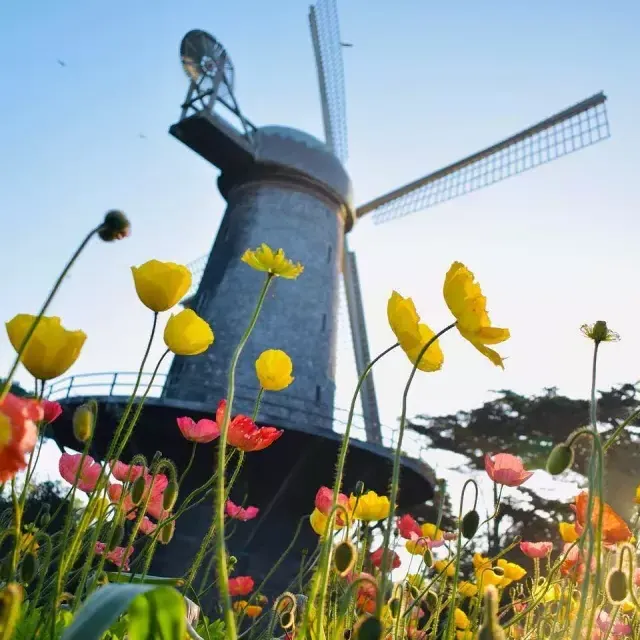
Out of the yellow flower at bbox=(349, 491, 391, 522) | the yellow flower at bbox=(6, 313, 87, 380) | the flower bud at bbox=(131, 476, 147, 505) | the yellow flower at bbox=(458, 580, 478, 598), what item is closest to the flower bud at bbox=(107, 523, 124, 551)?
the flower bud at bbox=(131, 476, 147, 505)

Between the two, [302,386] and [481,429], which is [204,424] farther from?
[481,429]

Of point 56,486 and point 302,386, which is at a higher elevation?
point 302,386

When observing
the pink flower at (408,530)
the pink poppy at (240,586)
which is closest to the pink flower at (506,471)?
the pink flower at (408,530)

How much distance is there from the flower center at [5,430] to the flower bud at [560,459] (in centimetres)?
67

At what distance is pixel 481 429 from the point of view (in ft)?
54.6

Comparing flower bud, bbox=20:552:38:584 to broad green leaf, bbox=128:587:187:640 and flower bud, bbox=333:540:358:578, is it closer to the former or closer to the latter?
broad green leaf, bbox=128:587:187:640

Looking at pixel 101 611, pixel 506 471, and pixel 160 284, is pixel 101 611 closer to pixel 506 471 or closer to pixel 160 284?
pixel 160 284

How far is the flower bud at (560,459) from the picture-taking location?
36.5 inches

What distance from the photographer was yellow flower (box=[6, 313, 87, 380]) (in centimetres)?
113

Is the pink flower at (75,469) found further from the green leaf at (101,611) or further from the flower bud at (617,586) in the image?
the flower bud at (617,586)

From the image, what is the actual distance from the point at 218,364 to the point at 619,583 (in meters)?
10.1

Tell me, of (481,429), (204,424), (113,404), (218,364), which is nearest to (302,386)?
(218,364)

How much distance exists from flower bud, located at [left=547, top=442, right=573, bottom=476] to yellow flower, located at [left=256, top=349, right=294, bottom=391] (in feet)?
2.91

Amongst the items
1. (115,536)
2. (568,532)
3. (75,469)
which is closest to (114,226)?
(115,536)
